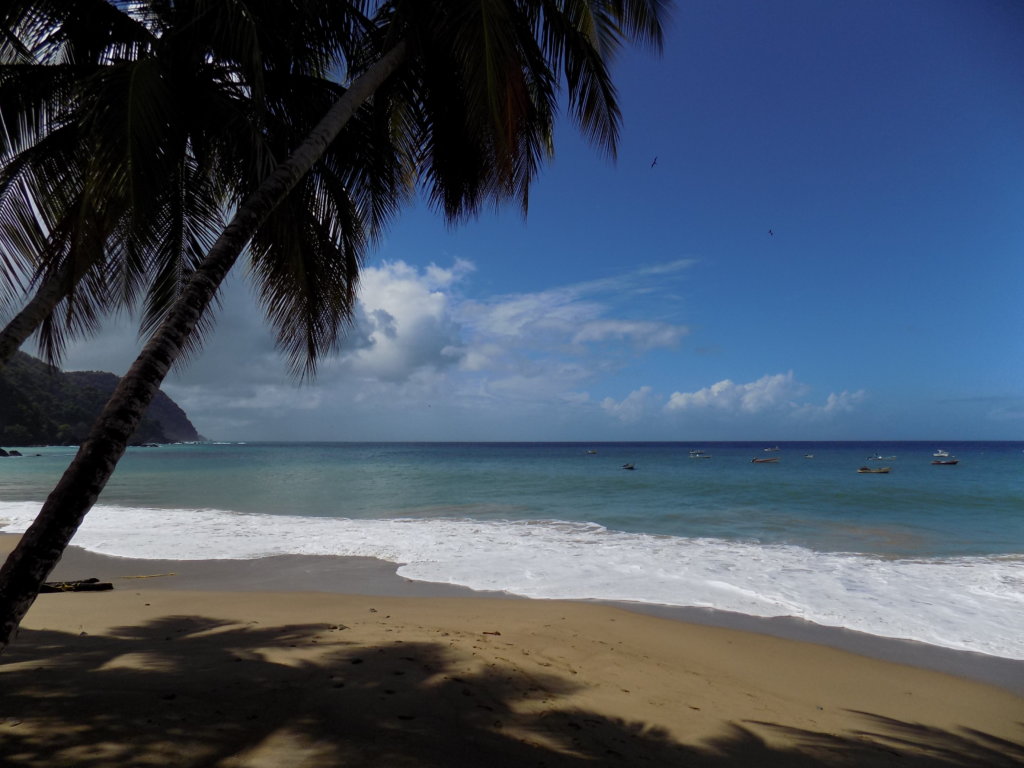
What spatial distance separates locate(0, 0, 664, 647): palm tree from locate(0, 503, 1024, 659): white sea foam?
5334 millimetres

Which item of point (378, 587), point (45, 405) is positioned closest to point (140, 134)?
point (378, 587)

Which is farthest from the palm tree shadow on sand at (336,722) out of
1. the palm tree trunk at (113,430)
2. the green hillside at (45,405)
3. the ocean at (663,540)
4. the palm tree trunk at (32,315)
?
the green hillside at (45,405)

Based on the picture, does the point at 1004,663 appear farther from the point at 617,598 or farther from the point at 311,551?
the point at 311,551

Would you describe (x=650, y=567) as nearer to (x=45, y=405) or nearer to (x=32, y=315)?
(x=32, y=315)

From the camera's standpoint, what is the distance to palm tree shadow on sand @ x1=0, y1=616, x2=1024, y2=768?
2.71 metres

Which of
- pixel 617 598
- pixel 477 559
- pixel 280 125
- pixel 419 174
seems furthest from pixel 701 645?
pixel 280 125

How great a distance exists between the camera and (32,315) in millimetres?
4695

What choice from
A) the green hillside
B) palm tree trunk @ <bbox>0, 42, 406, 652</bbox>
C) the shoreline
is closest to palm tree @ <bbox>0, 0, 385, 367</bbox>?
palm tree trunk @ <bbox>0, 42, 406, 652</bbox>

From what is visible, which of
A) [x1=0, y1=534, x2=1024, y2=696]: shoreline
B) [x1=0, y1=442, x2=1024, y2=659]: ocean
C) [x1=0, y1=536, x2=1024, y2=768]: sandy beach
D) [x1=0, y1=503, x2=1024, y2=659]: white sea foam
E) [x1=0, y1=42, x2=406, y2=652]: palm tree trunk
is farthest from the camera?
[x1=0, y1=442, x2=1024, y2=659]: ocean

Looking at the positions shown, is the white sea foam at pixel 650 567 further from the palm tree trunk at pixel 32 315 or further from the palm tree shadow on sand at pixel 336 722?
the palm tree trunk at pixel 32 315

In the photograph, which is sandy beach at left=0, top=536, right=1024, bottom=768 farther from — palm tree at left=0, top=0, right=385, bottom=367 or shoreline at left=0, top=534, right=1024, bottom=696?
palm tree at left=0, top=0, right=385, bottom=367

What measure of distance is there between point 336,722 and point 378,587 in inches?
213

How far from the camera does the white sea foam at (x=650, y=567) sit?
720 centimetres

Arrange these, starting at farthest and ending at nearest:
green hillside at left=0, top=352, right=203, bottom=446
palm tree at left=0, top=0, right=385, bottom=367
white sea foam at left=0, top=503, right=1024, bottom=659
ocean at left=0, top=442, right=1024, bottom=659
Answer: green hillside at left=0, top=352, right=203, bottom=446
ocean at left=0, top=442, right=1024, bottom=659
white sea foam at left=0, top=503, right=1024, bottom=659
palm tree at left=0, top=0, right=385, bottom=367
